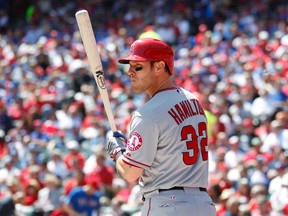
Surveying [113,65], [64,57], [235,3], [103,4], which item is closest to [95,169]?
[113,65]

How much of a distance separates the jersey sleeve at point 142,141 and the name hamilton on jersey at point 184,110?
5.2 inches

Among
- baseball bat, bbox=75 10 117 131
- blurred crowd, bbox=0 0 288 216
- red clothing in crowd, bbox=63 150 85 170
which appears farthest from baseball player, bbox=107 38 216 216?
red clothing in crowd, bbox=63 150 85 170

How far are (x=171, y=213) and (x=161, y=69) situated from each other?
79cm

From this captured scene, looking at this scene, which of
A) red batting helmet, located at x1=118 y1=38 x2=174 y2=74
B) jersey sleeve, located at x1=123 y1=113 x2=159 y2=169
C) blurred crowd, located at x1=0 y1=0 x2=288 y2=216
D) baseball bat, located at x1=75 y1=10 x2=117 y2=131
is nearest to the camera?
jersey sleeve, located at x1=123 y1=113 x2=159 y2=169

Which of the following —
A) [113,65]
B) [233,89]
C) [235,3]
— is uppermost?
[235,3]

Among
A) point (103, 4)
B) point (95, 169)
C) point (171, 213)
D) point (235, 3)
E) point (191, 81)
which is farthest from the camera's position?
point (103, 4)

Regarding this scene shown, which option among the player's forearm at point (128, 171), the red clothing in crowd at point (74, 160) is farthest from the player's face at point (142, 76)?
the red clothing in crowd at point (74, 160)

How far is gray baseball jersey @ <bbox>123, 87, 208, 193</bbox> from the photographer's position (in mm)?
4117

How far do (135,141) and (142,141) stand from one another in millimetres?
39

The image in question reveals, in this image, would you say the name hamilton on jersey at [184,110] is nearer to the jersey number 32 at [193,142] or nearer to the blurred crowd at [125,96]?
the jersey number 32 at [193,142]

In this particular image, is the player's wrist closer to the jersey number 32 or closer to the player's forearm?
the player's forearm

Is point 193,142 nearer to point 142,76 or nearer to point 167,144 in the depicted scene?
point 167,144

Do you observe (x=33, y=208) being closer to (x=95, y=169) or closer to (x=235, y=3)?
(x=95, y=169)

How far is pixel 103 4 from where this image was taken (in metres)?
20.2
